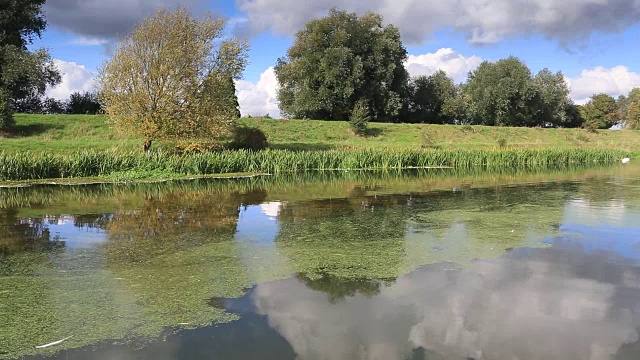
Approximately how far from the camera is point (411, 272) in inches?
260

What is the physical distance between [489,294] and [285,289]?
89.4 inches

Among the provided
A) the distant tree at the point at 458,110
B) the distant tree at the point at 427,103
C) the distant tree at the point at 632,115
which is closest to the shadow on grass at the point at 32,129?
the distant tree at the point at 427,103

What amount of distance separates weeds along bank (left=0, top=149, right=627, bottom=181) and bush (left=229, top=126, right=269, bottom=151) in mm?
2193

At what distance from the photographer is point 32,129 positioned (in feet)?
93.5

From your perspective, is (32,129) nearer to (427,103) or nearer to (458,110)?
(427,103)

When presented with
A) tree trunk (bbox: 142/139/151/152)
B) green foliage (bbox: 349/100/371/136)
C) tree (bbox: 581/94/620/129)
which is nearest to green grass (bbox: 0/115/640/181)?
tree trunk (bbox: 142/139/151/152)

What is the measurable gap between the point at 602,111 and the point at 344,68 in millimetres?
45687

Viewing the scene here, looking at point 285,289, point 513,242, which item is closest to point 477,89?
point 513,242

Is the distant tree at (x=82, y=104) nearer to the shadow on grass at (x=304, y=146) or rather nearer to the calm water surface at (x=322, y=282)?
the shadow on grass at (x=304, y=146)

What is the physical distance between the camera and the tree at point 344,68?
42625mm

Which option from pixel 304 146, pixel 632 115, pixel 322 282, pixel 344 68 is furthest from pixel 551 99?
pixel 322 282

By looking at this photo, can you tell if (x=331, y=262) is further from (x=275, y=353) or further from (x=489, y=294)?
(x=275, y=353)

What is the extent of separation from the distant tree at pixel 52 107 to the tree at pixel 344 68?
1823 centimetres

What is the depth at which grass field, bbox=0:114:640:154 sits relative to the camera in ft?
86.3
